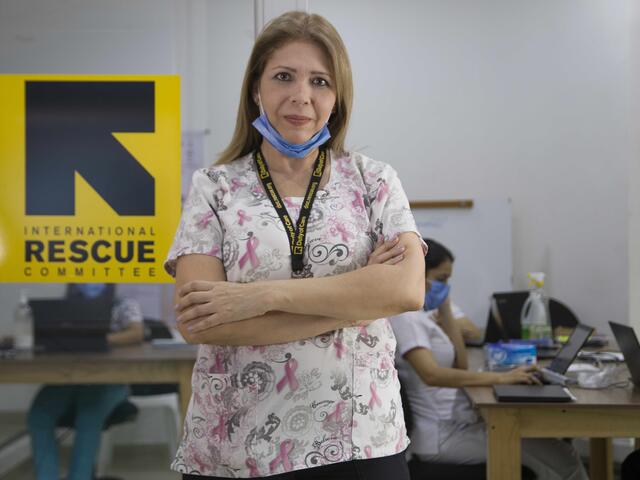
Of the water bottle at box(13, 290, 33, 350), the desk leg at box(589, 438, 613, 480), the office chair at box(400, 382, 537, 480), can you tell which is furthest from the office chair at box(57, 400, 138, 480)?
the desk leg at box(589, 438, 613, 480)

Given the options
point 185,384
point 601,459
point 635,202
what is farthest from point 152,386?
point 635,202

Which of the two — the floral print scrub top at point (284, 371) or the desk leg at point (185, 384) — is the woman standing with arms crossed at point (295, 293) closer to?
the floral print scrub top at point (284, 371)

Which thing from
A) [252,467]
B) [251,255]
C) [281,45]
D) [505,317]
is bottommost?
[505,317]

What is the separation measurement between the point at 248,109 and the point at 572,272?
432 centimetres

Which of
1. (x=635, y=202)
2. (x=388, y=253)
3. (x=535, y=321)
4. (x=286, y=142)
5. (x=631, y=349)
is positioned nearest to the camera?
(x=388, y=253)

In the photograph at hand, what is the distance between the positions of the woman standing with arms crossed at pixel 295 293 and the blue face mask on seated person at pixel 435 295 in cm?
192

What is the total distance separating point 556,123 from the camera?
18.7 ft

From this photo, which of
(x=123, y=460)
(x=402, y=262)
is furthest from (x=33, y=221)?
(x=402, y=262)

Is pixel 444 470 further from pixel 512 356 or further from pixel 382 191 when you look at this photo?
pixel 382 191

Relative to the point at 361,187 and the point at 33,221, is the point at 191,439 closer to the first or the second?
the point at 361,187

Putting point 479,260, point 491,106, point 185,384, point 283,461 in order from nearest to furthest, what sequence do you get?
point 283,461 → point 185,384 → point 479,260 → point 491,106

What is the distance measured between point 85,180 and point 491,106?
12.9 feet

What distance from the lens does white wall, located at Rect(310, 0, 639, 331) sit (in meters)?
5.64

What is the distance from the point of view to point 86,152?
2.57 meters
